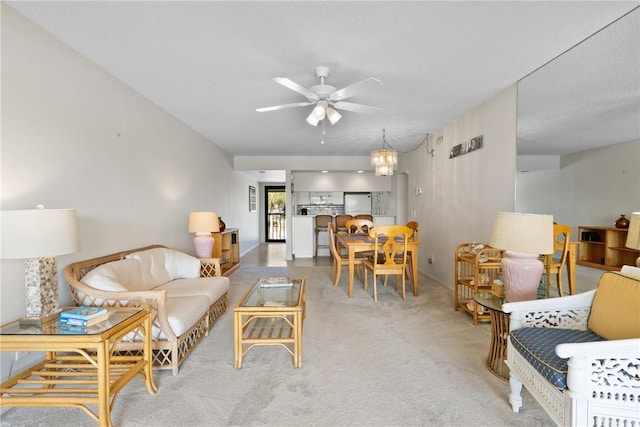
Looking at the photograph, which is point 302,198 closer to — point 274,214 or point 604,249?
point 274,214

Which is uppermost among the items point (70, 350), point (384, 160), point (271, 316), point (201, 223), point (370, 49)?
point (370, 49)

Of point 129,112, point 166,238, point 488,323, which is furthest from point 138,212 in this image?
point 488,323

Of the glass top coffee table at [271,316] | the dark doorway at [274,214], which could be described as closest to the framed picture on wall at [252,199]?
the dark doorway at [274,214]

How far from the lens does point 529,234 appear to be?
81.3 inches

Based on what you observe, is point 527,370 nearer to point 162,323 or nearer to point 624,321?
point 624,321

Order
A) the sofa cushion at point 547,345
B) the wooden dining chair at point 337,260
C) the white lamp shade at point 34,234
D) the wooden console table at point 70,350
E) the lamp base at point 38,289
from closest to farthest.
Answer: the sofa cushion at point 547,345 → the wooden console table at point 70,350 → the white lamp shade at point 34,234 → the lamp base at point 38,289 → the wooden dining chair at point 337,260

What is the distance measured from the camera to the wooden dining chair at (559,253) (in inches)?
98.8

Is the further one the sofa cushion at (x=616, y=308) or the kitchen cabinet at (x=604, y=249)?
the kitchen cabinet at (x=604, y=249)

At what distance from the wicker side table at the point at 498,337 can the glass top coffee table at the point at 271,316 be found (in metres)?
1.39

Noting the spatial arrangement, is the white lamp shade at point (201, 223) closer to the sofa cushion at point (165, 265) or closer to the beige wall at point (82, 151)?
the beige wall at point (82, 151)

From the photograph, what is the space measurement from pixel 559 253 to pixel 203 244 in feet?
13.3

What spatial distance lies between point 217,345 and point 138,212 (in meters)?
1.76

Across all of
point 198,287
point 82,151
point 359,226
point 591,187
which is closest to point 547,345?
point 591,187

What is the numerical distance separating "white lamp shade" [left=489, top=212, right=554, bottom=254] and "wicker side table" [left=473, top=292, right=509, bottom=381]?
1.39ft
